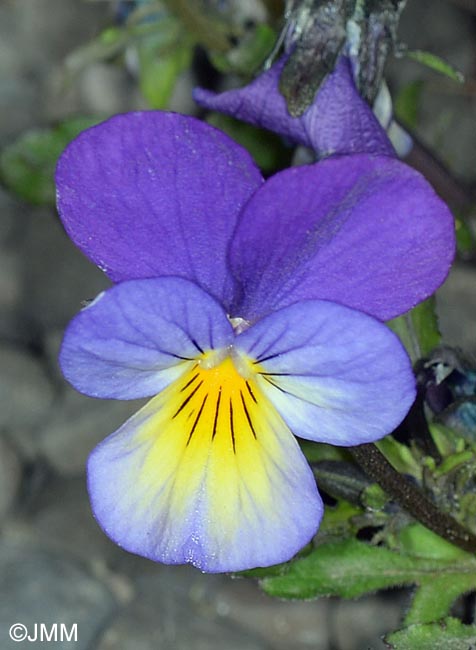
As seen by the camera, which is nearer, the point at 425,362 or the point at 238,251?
the point at 238,251

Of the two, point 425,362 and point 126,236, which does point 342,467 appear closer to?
point 425,362

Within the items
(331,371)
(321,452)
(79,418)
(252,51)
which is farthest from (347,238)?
(79,418)

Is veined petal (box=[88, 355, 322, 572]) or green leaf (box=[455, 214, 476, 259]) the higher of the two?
veined petal (box=[88, 355, 322, 572])

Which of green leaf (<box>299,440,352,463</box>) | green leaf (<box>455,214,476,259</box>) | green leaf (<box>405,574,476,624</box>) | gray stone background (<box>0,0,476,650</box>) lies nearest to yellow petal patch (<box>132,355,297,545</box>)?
green leaf (<box>299,440,352,463</box>)

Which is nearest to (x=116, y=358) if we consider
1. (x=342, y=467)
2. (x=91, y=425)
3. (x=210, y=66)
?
(x=342, y=467)

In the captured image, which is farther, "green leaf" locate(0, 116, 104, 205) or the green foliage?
"green leaf" locate(0, 116, 104, 205)

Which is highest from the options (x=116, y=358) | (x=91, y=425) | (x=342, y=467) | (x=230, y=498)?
(x=116, y=358)

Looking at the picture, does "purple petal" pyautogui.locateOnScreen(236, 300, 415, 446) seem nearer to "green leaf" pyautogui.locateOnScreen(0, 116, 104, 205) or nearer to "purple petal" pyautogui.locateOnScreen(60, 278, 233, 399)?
"purple petal" pyautogui.locateOnScreen(60, 278, 233, 399)
